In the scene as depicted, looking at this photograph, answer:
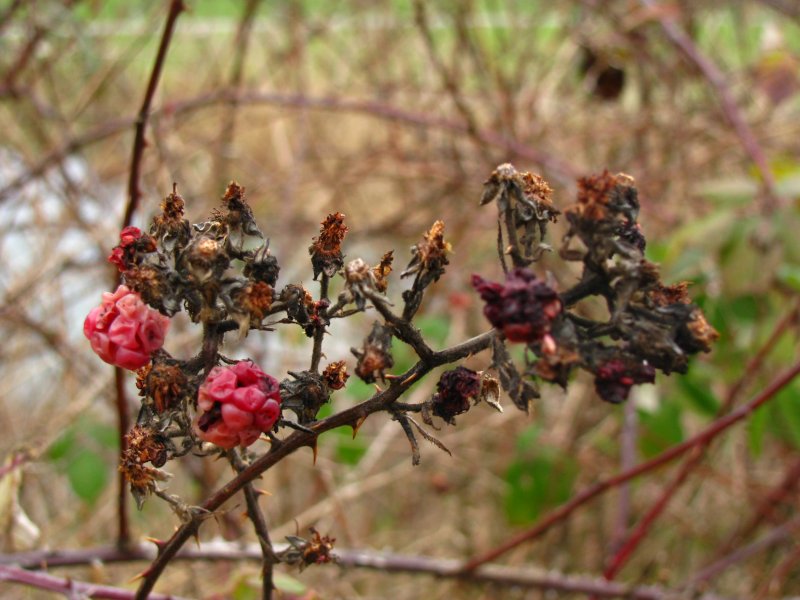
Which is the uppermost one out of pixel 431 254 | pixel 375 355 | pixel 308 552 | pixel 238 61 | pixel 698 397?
pixel 238 61

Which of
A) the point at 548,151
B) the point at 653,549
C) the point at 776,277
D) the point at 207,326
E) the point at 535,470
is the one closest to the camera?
the point at 207,326

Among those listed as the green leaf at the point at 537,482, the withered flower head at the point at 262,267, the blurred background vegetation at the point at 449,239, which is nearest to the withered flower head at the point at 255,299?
the withered flower head at the point at 262,267

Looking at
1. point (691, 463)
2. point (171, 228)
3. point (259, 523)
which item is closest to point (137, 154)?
point (171, 228)

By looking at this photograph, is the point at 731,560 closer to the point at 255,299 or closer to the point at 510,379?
the point at 510,379

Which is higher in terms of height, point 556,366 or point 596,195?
point 596,195

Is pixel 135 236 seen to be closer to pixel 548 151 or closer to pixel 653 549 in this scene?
pixel 653 549

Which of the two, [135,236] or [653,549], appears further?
[653,549]

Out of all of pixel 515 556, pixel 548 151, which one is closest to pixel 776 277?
pixel 515 556

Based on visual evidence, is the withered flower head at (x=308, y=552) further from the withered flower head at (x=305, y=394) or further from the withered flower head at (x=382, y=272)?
the withered flower head at (x=382, y=272)
